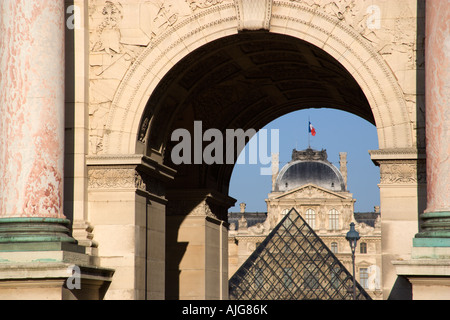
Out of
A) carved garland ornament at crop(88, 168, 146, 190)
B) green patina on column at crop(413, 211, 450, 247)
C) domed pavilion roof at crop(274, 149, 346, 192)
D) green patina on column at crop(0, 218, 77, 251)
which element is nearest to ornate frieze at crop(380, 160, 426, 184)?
green patina on column at crop(413, 211, 450, 247)

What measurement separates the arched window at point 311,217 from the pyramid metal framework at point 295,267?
6350 cm

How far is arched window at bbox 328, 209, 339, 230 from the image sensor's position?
15100 centimetres

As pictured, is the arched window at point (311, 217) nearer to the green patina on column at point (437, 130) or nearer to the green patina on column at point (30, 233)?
the green patina on column at point (437, 130)

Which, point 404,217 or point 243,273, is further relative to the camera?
point 243,273

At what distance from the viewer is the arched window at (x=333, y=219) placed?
151m

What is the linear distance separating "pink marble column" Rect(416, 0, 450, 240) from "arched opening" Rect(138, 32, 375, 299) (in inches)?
173

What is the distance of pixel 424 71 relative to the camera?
2114 centimetres

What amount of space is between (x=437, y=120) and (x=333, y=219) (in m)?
134

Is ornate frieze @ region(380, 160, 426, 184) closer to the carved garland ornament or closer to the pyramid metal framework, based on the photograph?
the carved garland ornament

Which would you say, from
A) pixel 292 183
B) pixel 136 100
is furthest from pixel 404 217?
pixel 292 183

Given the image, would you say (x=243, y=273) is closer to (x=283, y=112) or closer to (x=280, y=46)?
(x=283, y=112)

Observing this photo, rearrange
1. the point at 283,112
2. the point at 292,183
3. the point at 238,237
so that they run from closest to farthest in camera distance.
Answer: the point at 283,112, the point at 238,237, the point at 292,183

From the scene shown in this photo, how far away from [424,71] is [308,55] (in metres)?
4.24
